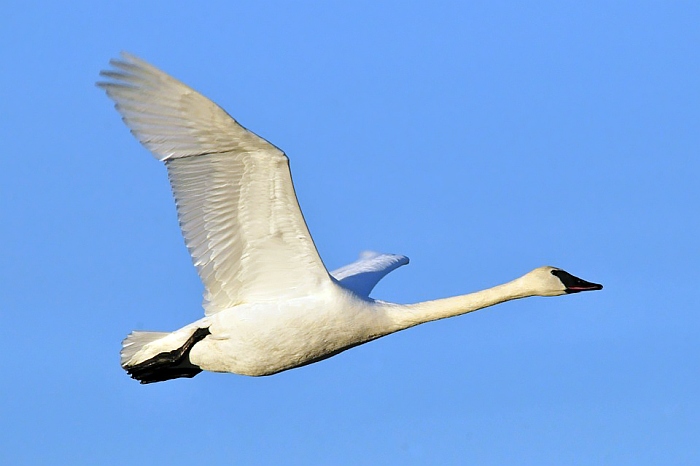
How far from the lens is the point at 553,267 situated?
15516mm

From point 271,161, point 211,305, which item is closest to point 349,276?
point 211,305

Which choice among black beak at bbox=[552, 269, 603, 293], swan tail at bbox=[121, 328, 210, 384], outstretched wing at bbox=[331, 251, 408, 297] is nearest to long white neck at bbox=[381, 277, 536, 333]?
black beak at bbox=[552, 269, 603, 293]

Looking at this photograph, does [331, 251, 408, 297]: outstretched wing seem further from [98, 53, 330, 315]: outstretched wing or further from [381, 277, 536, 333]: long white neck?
[98, 53, 330, 315]: outstretched wing

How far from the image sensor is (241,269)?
15.3 m

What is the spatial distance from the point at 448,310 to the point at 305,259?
1.71 metres

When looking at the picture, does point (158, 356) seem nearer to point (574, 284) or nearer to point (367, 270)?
point (367, 270)

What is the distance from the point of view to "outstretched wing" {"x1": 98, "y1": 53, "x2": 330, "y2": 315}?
1371cm

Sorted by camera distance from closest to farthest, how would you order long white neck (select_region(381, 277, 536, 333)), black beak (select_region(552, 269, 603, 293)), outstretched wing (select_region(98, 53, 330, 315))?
outstretched wing (select_region(98, 53, 330, 315)), long white neck (select_region(381, 277, 536, 333)), black beak (select_region(552, 269, 603, 293))

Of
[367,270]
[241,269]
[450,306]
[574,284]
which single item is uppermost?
[367,270]

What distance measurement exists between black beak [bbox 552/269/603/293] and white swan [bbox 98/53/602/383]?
11 mm

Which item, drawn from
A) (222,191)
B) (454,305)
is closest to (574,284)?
(454,305)

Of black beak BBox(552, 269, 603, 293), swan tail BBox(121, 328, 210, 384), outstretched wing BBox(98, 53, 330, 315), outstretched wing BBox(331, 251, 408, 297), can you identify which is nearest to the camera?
outstretched wing BBox(98, 53, 330, 315)

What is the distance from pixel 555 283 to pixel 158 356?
4.63m

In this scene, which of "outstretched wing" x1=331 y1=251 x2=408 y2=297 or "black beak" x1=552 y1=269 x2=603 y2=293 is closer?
"black beak" x1=552 y1=269 x2=603 y2=293
